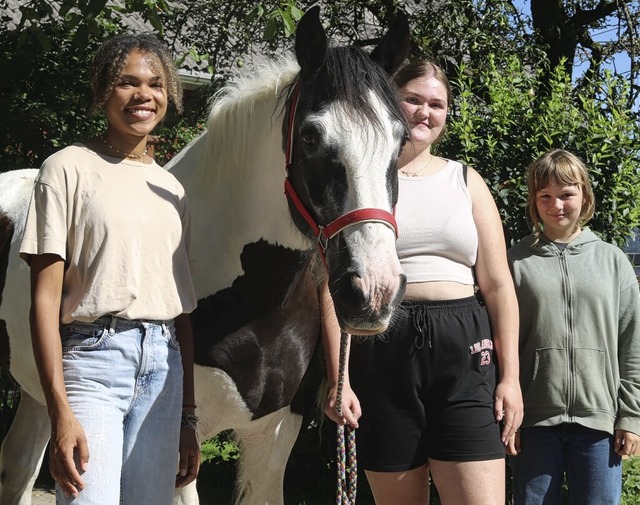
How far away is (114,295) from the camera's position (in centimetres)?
194

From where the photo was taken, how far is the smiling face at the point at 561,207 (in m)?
2.93

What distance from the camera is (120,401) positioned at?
76.0 inches

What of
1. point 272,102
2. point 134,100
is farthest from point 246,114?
point 134,100

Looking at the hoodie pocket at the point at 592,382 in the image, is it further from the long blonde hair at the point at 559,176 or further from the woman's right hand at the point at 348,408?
the woman's right hand at the point at 348,408

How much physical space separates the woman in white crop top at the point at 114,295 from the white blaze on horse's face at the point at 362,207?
1.42 ft

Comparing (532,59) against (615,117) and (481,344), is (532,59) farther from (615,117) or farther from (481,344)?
(481,344)

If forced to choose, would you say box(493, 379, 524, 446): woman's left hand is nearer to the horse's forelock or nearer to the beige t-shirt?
the horse's forelock

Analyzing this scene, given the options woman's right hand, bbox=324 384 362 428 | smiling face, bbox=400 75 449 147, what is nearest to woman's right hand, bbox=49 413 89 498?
woman's right hand, bbox=324 384 362 428

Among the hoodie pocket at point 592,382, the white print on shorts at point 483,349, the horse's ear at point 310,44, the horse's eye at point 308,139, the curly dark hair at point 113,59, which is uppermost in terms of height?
the horse's ear at point 310,44

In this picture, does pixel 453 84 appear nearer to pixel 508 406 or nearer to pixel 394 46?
pixel 394 46

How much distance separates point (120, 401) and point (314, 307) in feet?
3.59

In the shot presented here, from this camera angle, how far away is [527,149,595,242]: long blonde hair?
9.62ft

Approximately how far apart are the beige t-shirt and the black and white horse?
1.56 feet

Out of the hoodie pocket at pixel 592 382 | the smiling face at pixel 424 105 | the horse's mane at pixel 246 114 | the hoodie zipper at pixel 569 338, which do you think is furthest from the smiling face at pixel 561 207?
the horse's mane at pixel 246 114
